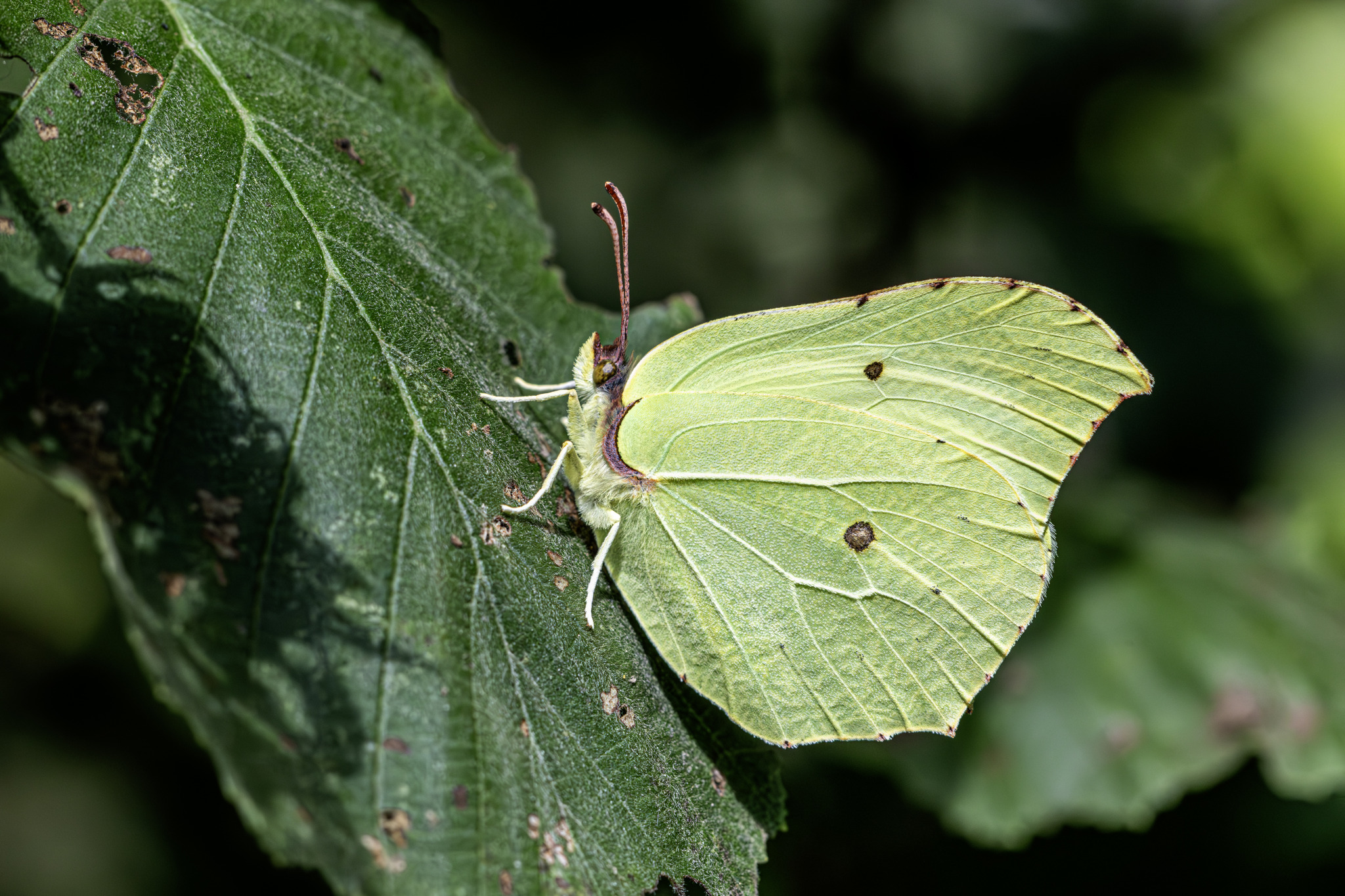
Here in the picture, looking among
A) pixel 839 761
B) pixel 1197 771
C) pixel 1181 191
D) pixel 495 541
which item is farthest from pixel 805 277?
pixel 495 541

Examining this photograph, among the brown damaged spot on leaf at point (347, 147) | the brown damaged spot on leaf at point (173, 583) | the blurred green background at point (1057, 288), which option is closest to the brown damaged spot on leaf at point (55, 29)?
the brown damaged spot on leaf at point (347, 147)

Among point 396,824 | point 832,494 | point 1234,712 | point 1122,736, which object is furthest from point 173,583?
point 1234,712

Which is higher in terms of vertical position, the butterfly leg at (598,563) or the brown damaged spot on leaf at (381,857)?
the butterfly leg at (598,563)

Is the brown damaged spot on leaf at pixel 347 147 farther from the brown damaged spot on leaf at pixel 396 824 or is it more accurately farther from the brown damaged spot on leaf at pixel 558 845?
the brown damaged spot on leaf at pixel 558 845

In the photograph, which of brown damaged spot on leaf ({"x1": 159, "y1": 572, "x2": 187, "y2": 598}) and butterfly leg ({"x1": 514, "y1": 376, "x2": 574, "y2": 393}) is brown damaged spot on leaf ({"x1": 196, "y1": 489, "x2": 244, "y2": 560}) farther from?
butterfly leg ({"x1": 514, "y1": 376, "x2": 574, "y2": 393})

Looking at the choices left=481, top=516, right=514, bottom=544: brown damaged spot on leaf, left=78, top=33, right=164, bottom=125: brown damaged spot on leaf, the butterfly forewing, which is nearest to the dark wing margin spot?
the butterfly forewing

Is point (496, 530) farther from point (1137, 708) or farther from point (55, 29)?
point (1137, 708)
